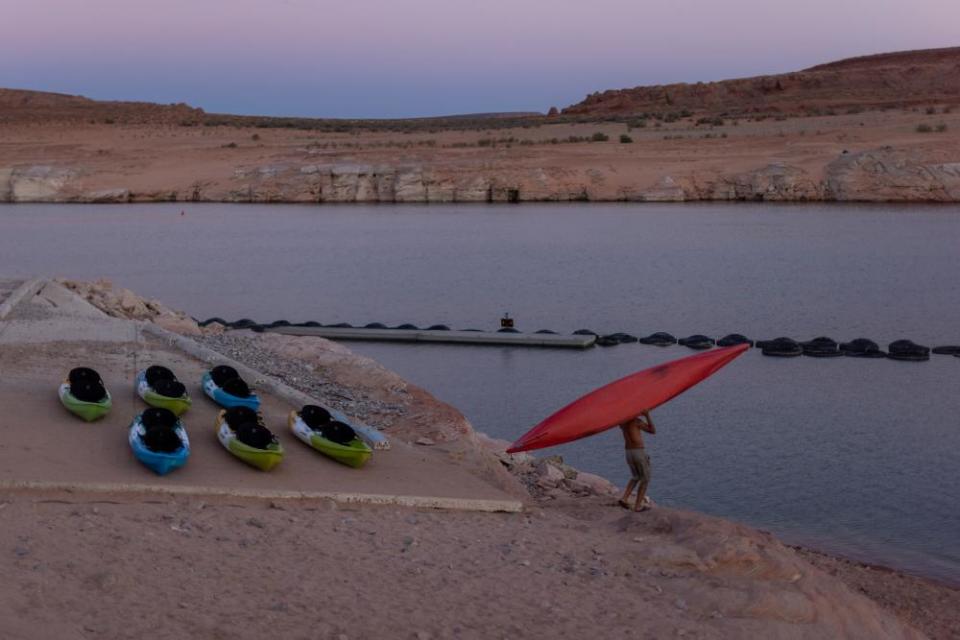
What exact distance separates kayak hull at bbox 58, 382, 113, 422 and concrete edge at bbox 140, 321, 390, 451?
6.54 ft

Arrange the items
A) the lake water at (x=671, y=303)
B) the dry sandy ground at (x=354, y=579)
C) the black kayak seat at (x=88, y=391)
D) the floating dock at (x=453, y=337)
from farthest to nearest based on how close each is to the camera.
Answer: the floating dock at (x=453, y=337) → the lake water at (x=671, y=303) → the black kayak seat at (x=88, y=391) → the dry sandy ground at (x=354, y=579)

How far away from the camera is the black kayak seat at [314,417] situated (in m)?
10.4

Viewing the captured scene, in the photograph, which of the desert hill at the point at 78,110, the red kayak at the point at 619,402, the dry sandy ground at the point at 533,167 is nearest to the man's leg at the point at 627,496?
the red kayak at the point at 619,402

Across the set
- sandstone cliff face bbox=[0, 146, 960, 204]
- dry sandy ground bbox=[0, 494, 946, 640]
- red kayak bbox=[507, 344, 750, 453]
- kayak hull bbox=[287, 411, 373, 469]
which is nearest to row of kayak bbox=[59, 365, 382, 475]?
kayak hull bbox=[287, 411, 373, 469]

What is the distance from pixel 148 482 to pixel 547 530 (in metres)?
3.06

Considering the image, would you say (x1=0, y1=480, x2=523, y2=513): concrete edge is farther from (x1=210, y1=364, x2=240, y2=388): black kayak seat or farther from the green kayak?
(x1=210, y1=364, x2=240, y2=388): black kayak seat

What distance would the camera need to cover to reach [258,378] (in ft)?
40.5

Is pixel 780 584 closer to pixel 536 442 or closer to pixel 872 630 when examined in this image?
pixel 872 630

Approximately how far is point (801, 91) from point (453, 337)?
6949 centimetres

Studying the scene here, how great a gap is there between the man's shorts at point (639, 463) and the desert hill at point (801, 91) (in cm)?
6644

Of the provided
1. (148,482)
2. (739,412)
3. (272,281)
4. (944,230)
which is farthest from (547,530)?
(944,230)

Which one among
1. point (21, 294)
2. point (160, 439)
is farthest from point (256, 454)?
point (21, 294)

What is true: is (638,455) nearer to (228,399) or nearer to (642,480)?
(642,480)

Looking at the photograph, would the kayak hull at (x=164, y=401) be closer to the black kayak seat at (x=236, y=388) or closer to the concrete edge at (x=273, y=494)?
the black kayak seat at (x=236, y=388)
